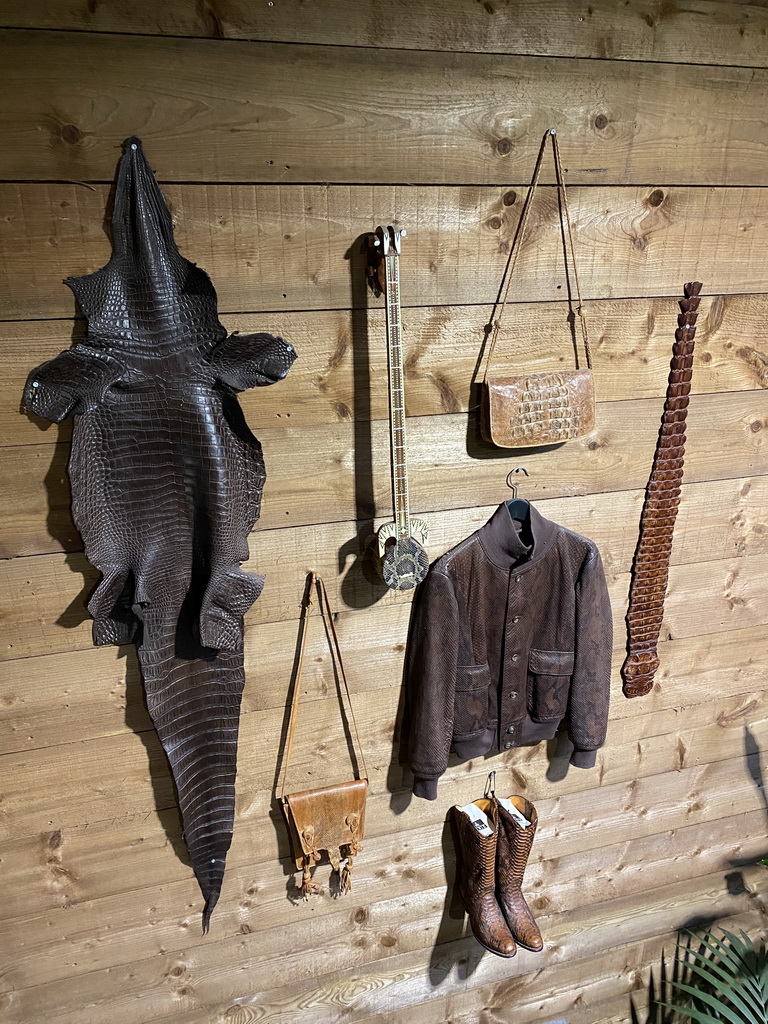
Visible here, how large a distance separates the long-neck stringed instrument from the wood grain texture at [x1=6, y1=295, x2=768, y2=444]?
85 mm

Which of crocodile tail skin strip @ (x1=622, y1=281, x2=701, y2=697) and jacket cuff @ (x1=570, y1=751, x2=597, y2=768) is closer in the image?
crocodile tail skin strip @ (x1=622, y1=281, x2=701, y2=697)

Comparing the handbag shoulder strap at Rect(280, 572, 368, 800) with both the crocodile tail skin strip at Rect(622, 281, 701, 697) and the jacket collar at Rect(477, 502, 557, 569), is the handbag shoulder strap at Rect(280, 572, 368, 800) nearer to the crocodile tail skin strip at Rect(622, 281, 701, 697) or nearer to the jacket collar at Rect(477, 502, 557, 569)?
the jacket collar at Rect(477, 502, 557, 569)

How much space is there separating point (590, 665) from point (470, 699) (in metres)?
0.26

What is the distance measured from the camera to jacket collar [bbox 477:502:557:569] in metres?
1.43

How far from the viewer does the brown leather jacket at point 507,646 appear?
1.45 metres

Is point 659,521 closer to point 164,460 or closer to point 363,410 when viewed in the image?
point 363,410

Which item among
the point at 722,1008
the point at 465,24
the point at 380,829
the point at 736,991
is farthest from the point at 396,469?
the point at 736,991

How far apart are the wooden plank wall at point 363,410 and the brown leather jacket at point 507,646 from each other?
2.8 inches

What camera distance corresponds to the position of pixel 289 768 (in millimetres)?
1506

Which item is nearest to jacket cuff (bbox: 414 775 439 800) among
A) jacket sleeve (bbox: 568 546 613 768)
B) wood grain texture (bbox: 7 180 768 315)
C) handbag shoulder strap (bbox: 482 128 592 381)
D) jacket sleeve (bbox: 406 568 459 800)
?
jacket sleeve (bbox: 406 568 459 800)

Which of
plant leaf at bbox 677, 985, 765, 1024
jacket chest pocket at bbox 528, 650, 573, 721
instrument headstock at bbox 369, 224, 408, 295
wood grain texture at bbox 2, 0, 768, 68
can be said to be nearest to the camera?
wood grain texture at bbox 2, 0, 768, 68

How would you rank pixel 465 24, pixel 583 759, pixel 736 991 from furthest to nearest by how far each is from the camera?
pixel 736 991
pixel 583 759
pixel 465 24

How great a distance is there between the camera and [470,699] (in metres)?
1.51

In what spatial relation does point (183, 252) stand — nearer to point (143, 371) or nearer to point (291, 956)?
point (143, 371)
